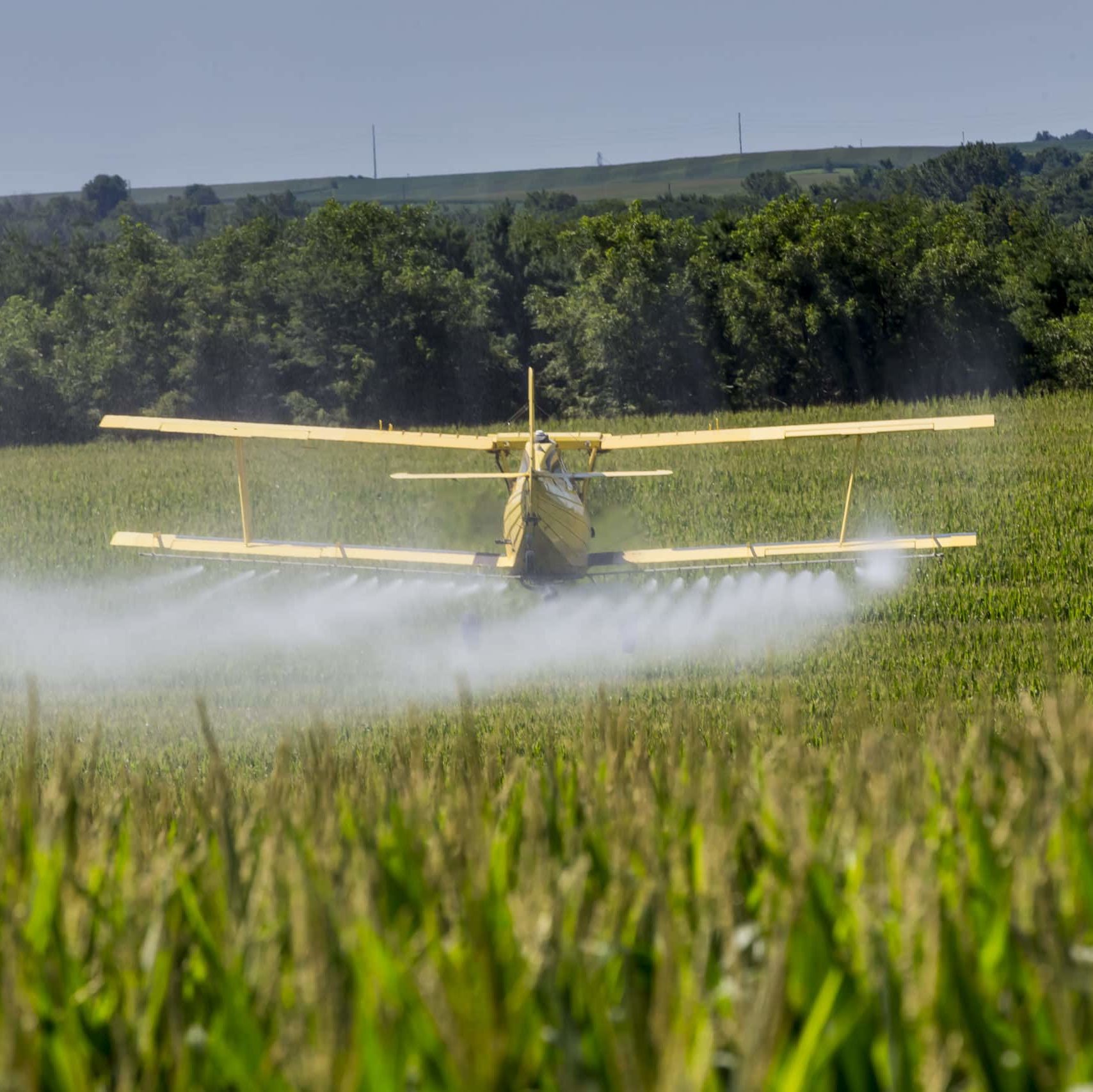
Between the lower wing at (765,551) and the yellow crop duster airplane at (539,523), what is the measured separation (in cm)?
2

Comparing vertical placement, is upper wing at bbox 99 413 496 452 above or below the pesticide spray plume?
above

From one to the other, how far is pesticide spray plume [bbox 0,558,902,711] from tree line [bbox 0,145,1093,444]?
56011mm

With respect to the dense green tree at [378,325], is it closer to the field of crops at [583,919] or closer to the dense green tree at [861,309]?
the dense green tree at [861,309]

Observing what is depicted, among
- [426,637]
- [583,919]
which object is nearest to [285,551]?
[426,637]

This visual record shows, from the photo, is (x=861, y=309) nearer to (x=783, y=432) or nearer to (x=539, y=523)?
(x=783, y=432)

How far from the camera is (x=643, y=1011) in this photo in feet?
8.50

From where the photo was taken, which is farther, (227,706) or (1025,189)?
(1025,189)

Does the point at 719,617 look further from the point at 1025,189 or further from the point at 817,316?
the point at 1025,189

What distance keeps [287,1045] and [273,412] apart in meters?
86.3

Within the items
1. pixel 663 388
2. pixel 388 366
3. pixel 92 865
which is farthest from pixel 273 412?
pixel 92 865

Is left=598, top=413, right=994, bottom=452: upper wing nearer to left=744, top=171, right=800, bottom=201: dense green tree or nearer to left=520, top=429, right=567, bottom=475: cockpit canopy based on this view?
left=520, top=429, right=567, bottom=475: cockpit canopy

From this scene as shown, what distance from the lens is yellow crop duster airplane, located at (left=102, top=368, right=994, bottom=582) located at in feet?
64.7

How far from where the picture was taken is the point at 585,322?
86188 millimetres

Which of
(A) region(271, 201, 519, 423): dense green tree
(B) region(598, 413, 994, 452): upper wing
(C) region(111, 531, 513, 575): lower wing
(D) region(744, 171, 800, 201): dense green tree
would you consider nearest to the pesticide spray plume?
(C) region(111, 531, 513, 575): lower wing
